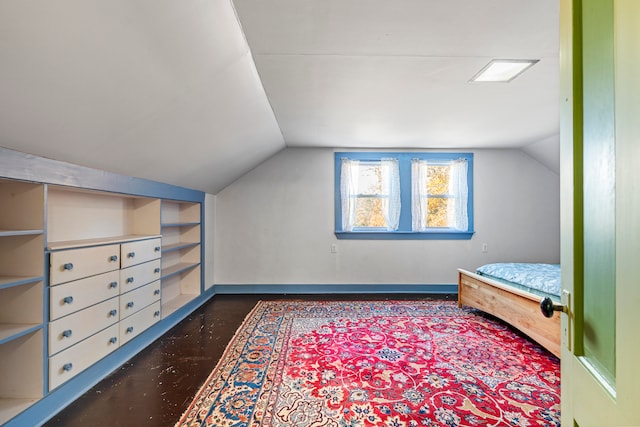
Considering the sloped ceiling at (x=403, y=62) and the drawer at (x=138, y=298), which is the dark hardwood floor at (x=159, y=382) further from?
the sloped ceiling at (x=403, y=62)

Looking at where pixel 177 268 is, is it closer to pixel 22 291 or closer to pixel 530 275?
pixel 22 291

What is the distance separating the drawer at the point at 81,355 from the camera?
1870 mm

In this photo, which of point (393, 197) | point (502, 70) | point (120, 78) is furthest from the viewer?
point (393, 197)

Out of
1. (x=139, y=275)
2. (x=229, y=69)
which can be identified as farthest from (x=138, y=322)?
(x=229, y=69)

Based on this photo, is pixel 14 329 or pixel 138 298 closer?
pixel 14 329

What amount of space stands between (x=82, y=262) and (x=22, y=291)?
339mm

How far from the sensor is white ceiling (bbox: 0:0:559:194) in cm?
137

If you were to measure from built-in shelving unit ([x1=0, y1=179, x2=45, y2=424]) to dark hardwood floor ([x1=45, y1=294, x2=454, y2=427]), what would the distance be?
0.31 metres

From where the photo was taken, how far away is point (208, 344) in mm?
2855

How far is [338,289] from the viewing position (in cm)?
471

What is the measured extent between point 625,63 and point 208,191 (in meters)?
4.39

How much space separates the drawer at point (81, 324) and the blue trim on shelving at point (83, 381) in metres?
0.24

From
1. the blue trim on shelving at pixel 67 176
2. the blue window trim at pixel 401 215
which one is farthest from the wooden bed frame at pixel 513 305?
the blue trim on shelving at pixel 67 176

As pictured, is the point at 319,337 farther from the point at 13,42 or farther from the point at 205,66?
the point at 13,42
